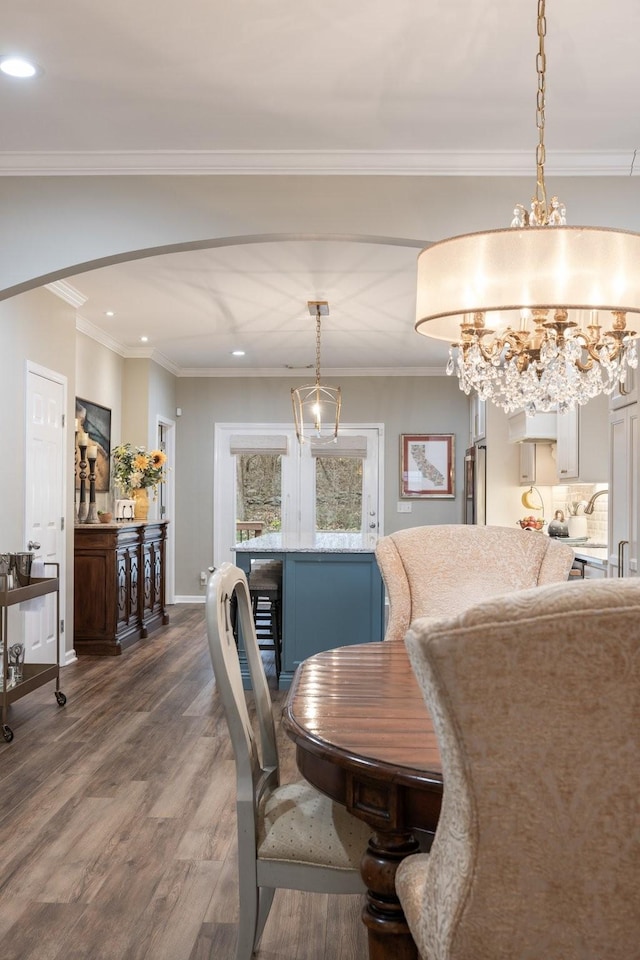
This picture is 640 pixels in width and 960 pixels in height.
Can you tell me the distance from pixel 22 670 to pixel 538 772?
12.9 feet

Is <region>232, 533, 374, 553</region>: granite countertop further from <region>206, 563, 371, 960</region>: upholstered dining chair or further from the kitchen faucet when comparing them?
<region>206, 563, 371, 960</region>: upholstered dining chair

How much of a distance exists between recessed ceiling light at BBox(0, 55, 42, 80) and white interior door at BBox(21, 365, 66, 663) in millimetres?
2316

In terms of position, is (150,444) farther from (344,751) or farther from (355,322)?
(344,751)

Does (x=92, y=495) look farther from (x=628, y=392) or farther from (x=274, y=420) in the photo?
(x=628, y=392)

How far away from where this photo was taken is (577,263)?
2.23m

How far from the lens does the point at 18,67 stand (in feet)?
9.62

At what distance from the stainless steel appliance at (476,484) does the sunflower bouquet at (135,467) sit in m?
3.01

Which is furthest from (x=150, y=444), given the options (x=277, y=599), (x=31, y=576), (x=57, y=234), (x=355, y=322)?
(x=57, y=234)

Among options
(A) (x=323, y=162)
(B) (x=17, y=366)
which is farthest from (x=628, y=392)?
(B) (x=17, y=366)

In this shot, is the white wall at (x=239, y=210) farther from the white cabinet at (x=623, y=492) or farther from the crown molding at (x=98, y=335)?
the crown molding at (x=98, y=335)

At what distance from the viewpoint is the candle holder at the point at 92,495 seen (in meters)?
6.60

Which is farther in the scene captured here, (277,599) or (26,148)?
(277,599)

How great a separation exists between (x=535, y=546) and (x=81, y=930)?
1.90 meters

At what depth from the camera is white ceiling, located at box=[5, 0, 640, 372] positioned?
8.70 feet
